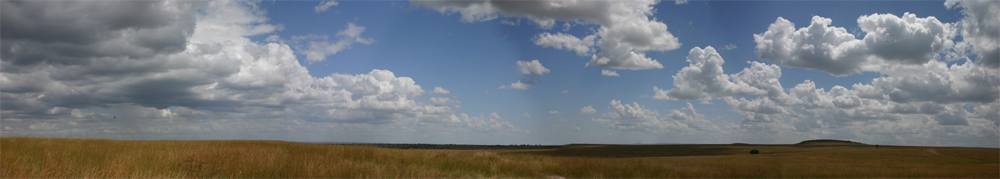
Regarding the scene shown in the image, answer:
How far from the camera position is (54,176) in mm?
9156

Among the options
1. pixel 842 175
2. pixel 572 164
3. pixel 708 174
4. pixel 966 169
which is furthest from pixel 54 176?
pixel 966 169

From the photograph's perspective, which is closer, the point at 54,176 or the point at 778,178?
the point at 54,176

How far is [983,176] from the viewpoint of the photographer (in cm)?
1956

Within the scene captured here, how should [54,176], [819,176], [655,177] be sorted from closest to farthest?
[54,176] → [655,177] → [819,176]

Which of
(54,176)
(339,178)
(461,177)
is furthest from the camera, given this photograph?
(461,177)

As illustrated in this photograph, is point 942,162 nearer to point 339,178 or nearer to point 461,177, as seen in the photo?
point 461,177

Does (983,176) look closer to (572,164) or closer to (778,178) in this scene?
(778,178)

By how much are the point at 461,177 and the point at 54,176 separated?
10844 mm

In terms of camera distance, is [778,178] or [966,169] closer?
[778,178]

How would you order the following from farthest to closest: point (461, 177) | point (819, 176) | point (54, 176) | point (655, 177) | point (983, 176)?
point (819, 176) → point (983, 176) → point (655, 177) → point (461, 177) → point (54, 176)

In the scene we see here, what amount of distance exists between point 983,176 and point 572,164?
21.2 meters

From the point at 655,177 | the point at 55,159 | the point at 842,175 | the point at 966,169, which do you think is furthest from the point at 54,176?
the point at 966,169

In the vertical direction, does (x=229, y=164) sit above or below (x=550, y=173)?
above

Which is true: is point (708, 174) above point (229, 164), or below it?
below
